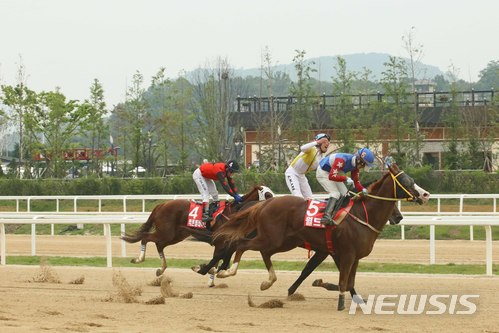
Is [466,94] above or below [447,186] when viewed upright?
above

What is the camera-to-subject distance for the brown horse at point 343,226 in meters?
9.70

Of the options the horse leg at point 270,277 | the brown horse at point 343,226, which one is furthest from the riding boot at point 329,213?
the horse leg at point 270,277

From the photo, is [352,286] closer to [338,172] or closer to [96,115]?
[338,172]

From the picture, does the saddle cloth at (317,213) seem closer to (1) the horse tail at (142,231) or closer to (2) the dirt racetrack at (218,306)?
(2) the dirt racetrack at (218,306)

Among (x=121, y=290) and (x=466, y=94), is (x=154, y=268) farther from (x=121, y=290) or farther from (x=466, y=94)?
(x=466, y=94)

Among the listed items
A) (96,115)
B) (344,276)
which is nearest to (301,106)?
(96,115)

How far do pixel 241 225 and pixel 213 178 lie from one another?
6.40ft

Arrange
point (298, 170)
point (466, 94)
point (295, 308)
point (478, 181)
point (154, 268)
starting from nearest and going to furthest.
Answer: point (295, 308)
point (298, 170)
point (154, 268)
point (478, 181)
point (466, 94)

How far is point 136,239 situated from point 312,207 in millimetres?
4012

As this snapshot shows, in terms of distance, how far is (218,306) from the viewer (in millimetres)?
9977

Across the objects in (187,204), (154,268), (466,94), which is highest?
(466,94)

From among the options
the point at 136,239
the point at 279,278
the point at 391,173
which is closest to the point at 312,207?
the point at 391,173

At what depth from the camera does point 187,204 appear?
1299 cm

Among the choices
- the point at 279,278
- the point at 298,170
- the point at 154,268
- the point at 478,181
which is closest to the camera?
the point at 298,170
